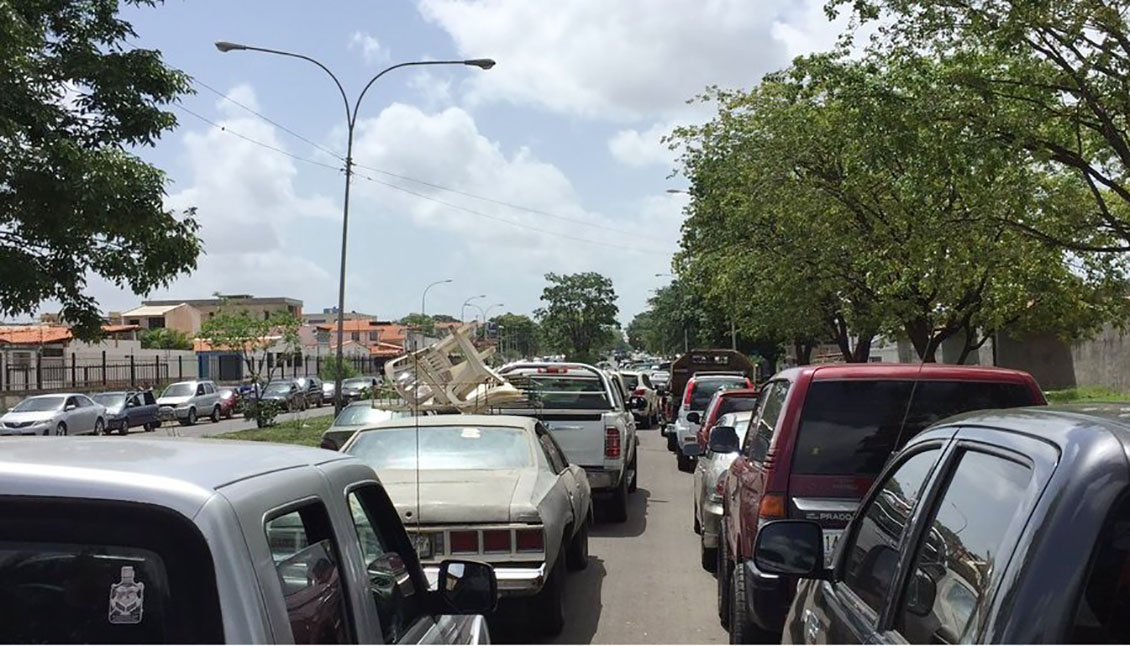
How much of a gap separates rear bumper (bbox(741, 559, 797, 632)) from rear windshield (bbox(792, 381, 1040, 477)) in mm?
623

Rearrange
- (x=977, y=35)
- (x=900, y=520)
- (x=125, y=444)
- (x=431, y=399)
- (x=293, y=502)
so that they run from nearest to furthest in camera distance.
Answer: (x=293, y=502) < (x=125, y=444) < (x=900, y=520) < (x=977, y=35) < (x=431, y=399)

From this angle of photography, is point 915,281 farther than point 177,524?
Yes

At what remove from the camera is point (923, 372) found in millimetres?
5984

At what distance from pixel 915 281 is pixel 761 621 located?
53.6ft

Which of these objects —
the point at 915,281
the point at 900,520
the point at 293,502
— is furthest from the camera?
the point at 915,281

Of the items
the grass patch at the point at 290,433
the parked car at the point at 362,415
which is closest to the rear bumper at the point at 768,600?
the parked car at the point at 362,415

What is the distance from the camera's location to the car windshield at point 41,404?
31.3 metres

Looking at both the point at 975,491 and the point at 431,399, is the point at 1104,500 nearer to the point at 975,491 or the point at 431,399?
the point at 975,491

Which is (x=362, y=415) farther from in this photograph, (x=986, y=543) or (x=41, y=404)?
(x=41, y=404)

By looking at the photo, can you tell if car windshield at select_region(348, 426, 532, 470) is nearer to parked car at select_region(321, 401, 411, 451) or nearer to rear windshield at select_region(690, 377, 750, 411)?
parked car at select_region(321, 401, 411, 451)

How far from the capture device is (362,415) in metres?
15.9

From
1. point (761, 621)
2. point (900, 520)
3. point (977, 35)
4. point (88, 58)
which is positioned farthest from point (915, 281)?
point (900, 520)

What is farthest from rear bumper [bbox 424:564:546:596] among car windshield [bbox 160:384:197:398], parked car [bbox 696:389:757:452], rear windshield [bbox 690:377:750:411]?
car windshield [bbox 160:384:197:398]

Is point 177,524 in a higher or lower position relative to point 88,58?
lower
